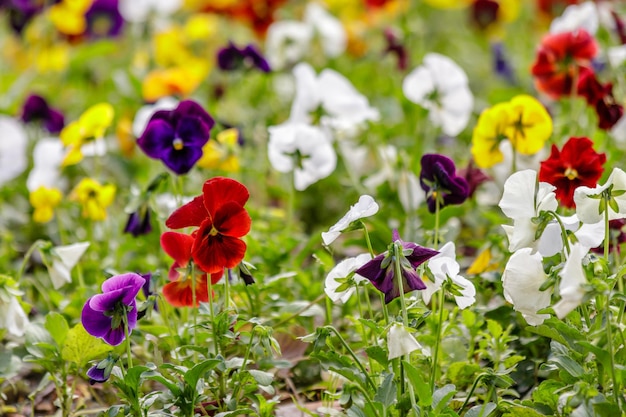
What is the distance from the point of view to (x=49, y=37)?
3.62 m

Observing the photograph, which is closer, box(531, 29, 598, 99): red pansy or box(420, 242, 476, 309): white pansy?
box(420, 242, 476, 309): white pansy

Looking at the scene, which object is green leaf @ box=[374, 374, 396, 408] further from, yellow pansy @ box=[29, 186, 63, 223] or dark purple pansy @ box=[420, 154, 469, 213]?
yellow pansy @ box=[29, 186, 63, 223]

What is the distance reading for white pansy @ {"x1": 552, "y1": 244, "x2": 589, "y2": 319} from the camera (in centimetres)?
125

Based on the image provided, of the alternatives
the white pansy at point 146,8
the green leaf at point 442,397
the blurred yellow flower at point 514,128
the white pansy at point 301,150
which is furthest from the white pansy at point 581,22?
the white pansy at point 146,8

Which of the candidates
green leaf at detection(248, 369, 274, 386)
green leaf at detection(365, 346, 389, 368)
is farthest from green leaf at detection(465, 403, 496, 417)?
green leaf at detection(248, 369, 274, 386)

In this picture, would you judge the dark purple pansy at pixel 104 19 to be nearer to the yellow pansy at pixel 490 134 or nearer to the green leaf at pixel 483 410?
the yellow pansy at pixel 490 134

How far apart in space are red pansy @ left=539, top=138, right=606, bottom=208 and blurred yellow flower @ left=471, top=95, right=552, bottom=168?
1.04 ft

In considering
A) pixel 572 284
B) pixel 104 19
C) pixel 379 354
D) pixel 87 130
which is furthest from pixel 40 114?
pixel 572 284

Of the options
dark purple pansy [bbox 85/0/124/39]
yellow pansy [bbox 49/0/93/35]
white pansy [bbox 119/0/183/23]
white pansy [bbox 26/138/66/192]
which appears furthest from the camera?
dark purple pansy [bbox 85/0/124/39]

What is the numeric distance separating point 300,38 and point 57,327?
1.89 meters

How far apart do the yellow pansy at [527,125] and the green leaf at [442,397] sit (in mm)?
658

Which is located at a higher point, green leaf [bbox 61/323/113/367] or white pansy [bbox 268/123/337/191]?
white pansy [bbox 268/123/337/191]

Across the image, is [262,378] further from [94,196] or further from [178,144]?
[94,196]

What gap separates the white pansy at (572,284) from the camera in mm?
1248
